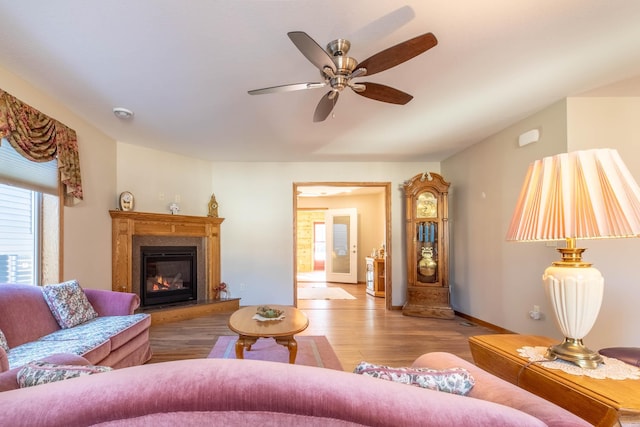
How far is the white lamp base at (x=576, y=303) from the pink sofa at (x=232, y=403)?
2.81ft

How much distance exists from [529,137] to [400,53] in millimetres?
2371

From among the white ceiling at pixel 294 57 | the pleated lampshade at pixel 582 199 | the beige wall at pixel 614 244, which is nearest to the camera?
the pleated lampshade at pixel 582 199

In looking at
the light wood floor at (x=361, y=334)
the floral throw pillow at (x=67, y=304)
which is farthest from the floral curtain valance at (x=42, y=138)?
the light wood floor at (x=361, y=334)

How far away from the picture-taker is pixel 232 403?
600mm

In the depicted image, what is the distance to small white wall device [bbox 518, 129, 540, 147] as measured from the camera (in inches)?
129

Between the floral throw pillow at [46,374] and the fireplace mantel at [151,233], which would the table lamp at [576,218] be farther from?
the fireplace mantel at [151,233]

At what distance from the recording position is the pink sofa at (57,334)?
2045mm

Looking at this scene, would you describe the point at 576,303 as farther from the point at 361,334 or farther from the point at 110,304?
the point at 110,304

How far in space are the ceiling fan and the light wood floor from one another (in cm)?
231

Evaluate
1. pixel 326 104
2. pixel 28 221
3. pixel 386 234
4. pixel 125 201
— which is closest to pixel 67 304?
pixel 28 221

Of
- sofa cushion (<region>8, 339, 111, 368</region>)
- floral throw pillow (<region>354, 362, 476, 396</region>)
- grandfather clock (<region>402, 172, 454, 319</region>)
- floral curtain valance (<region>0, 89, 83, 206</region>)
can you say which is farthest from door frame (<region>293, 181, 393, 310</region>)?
floral throw pillow (<region>354, 362, 476, 396</region>)

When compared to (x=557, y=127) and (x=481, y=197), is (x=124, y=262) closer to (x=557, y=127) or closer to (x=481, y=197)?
(x=481, y=197)

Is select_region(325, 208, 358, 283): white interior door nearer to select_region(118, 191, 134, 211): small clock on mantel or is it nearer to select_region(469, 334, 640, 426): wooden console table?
select_region(118, 191, 134, 211): small clock on mantel

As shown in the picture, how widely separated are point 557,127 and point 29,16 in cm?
424
